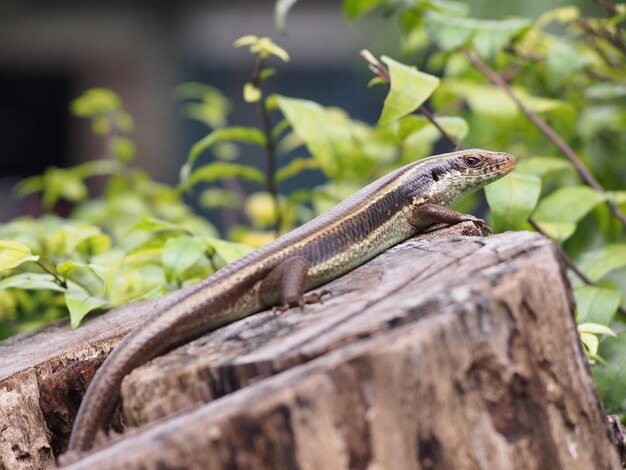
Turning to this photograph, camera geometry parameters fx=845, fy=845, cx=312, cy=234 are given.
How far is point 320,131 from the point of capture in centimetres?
367

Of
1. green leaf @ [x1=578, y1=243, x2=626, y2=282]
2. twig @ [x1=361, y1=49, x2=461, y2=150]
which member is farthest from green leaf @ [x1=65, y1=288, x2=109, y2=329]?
green leaf @ [x1=578, y1=243, x2=626, y2=282]

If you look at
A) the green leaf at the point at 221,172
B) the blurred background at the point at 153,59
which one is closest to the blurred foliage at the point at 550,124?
the green leaf at the point at 221,172

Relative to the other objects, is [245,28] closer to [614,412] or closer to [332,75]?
[332,75]

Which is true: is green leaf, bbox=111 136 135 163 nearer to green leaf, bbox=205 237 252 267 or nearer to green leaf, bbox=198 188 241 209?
green leaf, bbox=198 188 241 209

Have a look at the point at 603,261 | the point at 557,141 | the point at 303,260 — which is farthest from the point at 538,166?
the point at 303,260

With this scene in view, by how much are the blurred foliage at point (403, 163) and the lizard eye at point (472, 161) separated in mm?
127

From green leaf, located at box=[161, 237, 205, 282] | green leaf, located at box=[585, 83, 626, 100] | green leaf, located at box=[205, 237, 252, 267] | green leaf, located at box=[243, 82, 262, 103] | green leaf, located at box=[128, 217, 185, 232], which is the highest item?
green leaf, located at box=[243, 82, 262, 103]

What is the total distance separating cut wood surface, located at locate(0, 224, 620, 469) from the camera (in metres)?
1.77

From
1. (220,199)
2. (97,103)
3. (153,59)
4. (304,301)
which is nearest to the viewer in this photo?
(304,301)

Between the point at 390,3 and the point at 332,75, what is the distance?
6.20 metres

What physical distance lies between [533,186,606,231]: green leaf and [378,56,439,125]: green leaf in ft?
2.57

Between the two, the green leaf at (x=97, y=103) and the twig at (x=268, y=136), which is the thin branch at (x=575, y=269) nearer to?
the twig at (x=268, y=136)

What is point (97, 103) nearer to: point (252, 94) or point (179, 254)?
point (252, 94)

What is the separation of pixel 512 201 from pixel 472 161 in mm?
256
